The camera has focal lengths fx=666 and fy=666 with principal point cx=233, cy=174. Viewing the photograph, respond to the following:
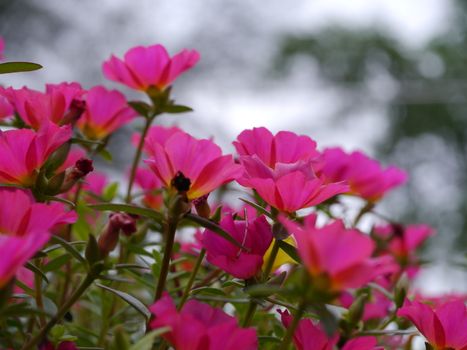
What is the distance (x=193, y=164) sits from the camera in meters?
0.44

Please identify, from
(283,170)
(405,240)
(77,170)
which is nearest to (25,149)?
(77,170)

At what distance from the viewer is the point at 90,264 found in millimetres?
415

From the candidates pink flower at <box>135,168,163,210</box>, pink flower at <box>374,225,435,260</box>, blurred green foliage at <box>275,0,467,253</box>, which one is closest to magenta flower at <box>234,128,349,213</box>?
pink flower at <box>135,168,163,210</box>

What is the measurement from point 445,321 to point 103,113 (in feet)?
1.29

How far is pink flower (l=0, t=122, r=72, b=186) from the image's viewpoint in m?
0.43

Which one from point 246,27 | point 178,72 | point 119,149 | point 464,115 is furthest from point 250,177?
point 464,115

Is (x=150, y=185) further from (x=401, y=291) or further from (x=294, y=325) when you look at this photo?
(x=294, y=325)

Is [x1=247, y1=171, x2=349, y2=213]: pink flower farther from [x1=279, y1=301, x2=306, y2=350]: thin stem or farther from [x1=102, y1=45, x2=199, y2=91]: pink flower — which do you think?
[x1=102, y1=45, x2=199, y2=91]: pink flower

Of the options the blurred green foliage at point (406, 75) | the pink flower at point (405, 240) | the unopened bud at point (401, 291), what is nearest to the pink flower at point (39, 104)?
the unopened bud at point (401, 291)

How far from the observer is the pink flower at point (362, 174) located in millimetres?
776

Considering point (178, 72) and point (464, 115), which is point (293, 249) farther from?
point (464, 115)

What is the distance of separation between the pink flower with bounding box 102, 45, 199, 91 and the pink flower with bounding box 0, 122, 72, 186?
240 millimetres

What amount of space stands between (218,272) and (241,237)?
141 mm

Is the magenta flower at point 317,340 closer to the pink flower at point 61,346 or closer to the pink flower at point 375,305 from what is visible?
the pink flower at point 375,305
